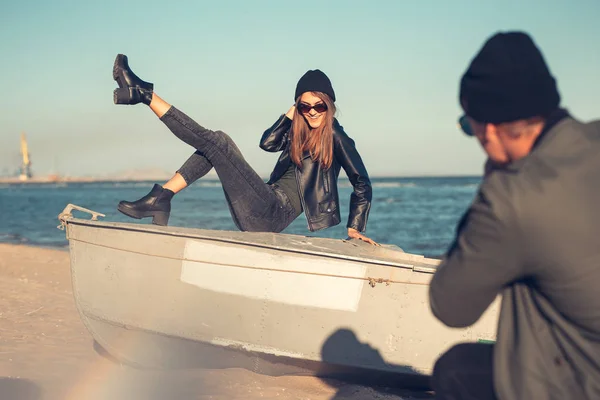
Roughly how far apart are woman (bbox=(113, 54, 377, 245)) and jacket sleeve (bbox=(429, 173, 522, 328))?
11.7ft

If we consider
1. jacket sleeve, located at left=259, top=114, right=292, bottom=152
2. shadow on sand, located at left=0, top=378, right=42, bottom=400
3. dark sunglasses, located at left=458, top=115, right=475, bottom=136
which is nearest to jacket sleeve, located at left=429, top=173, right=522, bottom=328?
dark sunglasses, located at left=458, top=115, right=475, bottom=136

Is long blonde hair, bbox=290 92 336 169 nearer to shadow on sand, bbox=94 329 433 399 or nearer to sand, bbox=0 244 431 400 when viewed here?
shadow on sand, bbox=94 329 433 399

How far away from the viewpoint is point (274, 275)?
14.7 ft

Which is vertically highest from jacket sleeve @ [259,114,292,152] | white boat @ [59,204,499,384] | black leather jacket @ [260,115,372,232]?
jacket sleeve @ [259,114,292,152]

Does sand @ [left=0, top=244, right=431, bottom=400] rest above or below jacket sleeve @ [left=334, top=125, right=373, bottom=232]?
below

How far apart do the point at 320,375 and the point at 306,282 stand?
833 millimetres

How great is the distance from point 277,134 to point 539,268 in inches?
172

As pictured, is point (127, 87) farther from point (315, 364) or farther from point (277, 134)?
point (315, 364)

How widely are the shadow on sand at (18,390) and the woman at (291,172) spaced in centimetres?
143

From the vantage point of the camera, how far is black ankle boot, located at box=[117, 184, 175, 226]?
199 inches

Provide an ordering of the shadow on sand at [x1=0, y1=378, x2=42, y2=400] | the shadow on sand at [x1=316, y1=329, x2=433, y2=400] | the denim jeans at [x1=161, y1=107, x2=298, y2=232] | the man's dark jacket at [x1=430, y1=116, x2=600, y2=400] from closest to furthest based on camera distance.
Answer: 1. the man's dark jacket at [x1=430, y1=116, x2=600, y2=400]
2. the shadow on sand at [x1=0, y1=378, x2=42, y2=400]
3. the shadow on sand at [x1=316, y1=329, x2=433, y2=400]
4. the denim jeans at [x1=161, y1=107, x2=298, y2=232]

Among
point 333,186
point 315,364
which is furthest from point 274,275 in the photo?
point 333,186

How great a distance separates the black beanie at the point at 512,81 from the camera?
1.66m

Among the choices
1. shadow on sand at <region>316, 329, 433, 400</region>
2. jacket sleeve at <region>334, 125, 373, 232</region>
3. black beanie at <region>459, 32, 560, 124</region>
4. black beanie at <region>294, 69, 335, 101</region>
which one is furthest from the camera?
jacket sleeve at <region>334, 125, 373, 232</region>
